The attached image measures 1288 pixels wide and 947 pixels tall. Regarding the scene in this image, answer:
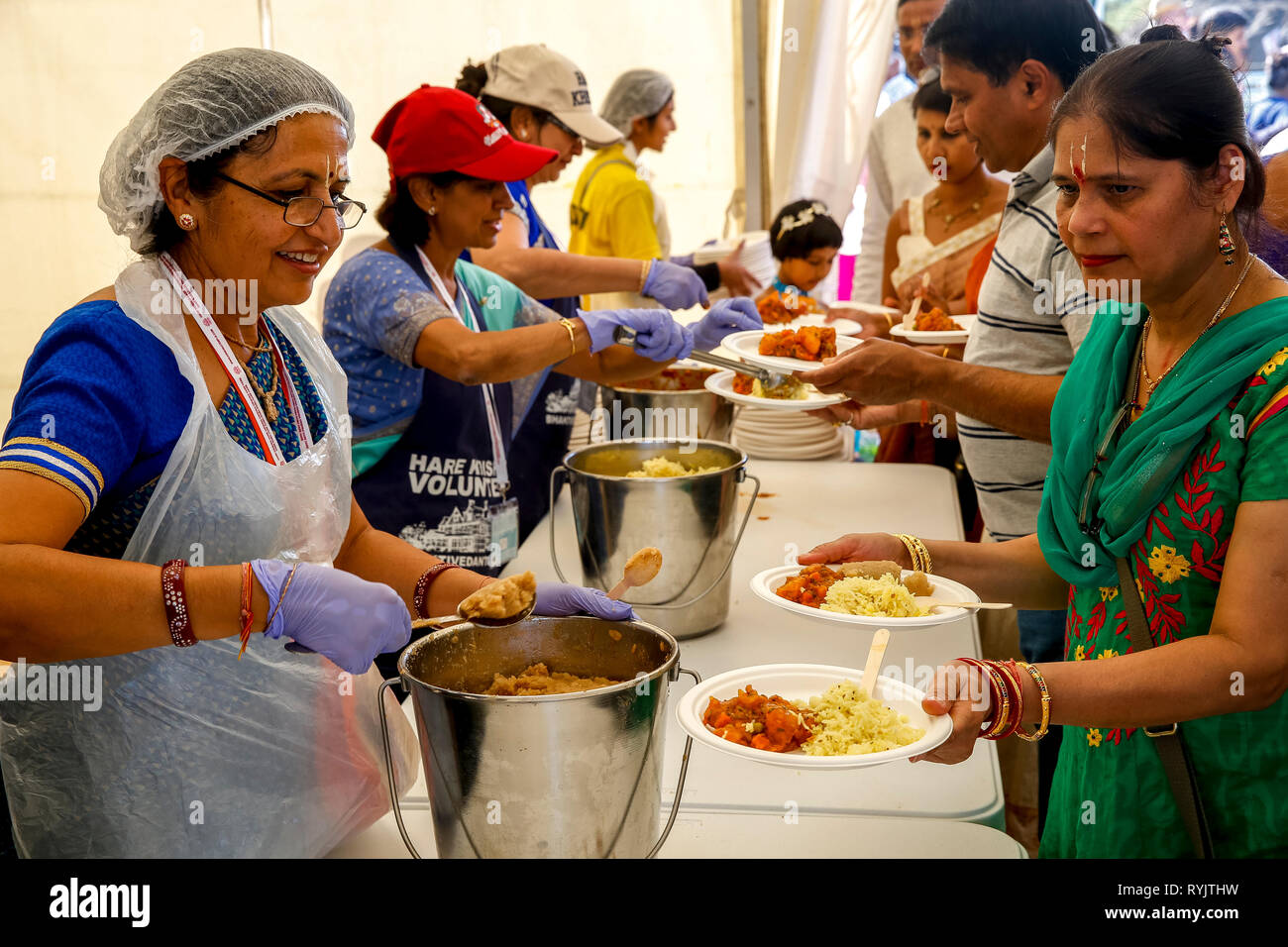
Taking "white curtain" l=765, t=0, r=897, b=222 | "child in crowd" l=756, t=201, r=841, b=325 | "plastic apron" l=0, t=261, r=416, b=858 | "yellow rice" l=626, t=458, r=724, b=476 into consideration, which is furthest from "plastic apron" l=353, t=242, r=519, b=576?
"white curtain" l=765, t=0, r=897, b=222

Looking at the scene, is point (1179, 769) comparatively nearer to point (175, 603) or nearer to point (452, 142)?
point (175, 603)

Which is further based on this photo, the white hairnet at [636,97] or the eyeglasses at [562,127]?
the white hairnet at [636,97]

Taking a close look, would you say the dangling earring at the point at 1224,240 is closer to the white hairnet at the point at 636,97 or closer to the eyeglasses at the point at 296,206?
the eyeglasses at the point at 296,206

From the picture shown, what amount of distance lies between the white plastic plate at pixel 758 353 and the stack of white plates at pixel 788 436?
1.46 feet

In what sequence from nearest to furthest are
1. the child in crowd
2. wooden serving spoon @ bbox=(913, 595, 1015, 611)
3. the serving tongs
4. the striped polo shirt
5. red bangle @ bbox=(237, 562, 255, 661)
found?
1. red bangle @ bbox=(237, 562, 255, 661)
2. wooden serving spoon @ bbox=(913, 595, 1015, 611)
3. the striped polo shirt
4. the serving tongs
5. the child in crowd

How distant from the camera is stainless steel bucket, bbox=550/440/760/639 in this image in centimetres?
187

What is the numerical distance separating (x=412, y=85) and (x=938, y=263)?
2174 millimetres

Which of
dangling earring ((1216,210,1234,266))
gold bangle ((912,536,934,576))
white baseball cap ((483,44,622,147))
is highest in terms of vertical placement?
white baseball cap ((483,44,622,147))

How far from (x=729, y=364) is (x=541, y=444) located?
0.81m

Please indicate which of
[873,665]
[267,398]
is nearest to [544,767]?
[873,665]

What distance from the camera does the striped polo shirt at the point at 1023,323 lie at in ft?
6.68

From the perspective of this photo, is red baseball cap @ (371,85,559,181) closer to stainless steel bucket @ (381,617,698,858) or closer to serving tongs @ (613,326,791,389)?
serving tongs @ (613,326,791,389)

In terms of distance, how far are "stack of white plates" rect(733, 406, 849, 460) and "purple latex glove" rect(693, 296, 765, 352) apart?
397mm

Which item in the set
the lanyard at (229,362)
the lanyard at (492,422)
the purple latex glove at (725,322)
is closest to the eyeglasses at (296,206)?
the lanyard at (229,362)
